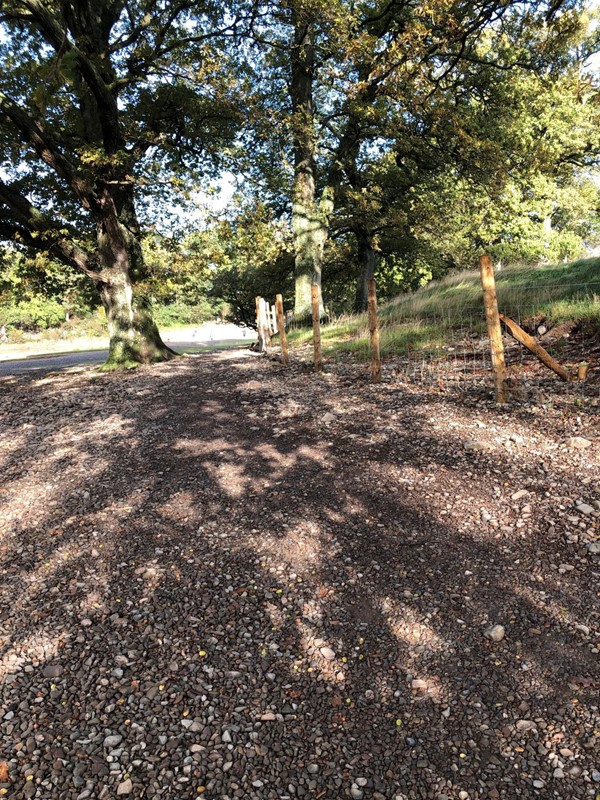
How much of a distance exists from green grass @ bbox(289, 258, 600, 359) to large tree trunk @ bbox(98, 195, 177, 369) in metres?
4.76

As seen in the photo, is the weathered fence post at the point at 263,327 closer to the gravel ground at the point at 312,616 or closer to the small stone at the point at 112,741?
the gravel ground at the point at 312,616

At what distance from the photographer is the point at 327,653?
2758 millimetres

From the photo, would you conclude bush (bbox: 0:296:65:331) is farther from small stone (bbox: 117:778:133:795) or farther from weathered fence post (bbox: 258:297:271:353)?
small stone (bbox: 117:778:133:795)

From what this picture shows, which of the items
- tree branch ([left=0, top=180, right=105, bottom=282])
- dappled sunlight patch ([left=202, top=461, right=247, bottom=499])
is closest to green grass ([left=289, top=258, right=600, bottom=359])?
dappled sunlight patch ([left=202, top=461, right=247, bottom=499])

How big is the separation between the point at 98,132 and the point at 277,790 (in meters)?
13.9

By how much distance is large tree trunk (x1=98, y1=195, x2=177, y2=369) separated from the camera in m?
12.2

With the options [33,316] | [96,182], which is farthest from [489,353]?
[33,316]

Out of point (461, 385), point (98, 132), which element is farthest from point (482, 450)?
point (98, 132)

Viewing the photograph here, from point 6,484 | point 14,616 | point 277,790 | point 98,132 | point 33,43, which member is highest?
point 33,43

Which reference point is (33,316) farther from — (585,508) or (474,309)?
(585,508)

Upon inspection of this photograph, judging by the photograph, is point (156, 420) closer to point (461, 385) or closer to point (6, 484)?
point (6, 484)

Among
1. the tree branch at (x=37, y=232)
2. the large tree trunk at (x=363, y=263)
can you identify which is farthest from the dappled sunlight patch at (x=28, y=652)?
the large tree trunk at (x=363, y=263)

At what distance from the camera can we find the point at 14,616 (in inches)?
122

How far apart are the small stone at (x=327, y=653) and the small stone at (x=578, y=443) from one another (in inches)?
127
